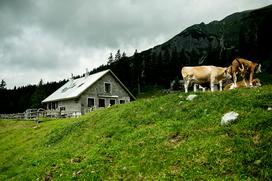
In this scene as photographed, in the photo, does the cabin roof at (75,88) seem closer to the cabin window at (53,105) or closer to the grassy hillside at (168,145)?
the cabin window at (53,105)

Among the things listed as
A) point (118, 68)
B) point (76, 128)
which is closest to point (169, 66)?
point (118, 68)

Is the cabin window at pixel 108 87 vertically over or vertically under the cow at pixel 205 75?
over

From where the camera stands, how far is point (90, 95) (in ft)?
195

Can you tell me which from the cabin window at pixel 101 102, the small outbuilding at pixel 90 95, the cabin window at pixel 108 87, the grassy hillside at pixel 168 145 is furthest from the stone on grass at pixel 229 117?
the cabin window at pixel 108 87

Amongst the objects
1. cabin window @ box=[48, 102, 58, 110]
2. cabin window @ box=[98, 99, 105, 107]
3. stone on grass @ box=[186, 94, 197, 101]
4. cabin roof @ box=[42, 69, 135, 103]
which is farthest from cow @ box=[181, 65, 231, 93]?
cabin window @ box=[48, 102, 58, 110]

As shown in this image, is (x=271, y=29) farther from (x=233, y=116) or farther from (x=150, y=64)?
(x=233, y=116)

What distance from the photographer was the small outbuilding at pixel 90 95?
190 ft

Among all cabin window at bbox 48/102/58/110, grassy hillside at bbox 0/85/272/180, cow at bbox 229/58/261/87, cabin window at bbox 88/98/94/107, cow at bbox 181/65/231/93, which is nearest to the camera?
grassy hillside at bbox 0/85/272/180

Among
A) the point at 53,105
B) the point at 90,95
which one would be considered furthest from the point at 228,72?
the point at 53,105

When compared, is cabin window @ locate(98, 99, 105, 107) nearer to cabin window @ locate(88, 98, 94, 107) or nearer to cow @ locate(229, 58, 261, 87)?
cabin window @ locate(88, 98, 94, 107)

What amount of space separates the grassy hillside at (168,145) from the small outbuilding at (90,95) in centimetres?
3639

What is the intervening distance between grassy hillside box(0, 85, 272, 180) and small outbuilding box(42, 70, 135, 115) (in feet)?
119

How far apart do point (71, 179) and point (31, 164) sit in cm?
532

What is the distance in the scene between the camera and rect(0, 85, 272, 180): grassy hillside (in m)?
11.0
